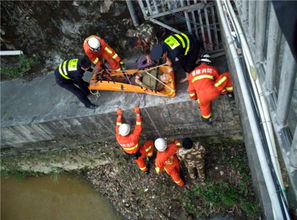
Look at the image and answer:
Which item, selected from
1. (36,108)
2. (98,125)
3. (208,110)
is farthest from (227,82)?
(36,108)

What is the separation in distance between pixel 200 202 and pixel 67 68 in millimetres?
4072

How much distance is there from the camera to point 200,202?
20.2 ft

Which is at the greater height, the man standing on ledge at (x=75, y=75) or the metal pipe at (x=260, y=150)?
the metal pipe at (x=260, y=150)

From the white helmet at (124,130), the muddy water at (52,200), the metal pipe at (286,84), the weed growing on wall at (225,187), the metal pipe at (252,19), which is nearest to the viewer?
the metal pipe at (286,84)

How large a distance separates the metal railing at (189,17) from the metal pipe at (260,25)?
11.4ft

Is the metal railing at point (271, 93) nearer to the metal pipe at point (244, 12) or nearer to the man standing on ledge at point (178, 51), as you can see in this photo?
the metal pipe at point (244, 12)

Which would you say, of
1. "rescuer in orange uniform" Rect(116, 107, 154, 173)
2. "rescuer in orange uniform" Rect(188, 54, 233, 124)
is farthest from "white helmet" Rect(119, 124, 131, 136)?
"rescuer in orange uniform" Rect(188, 54, 233, 124)

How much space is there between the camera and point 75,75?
5.99 metres

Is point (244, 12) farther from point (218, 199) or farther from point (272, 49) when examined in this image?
point (218, 199)

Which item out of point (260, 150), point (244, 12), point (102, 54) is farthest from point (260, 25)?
point (102, 54)

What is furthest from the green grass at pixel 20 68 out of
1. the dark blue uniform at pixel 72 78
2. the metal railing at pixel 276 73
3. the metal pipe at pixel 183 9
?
the metal railing at pixel 276 73

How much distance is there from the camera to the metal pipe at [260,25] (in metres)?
2.10

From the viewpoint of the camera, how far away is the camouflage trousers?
578cm

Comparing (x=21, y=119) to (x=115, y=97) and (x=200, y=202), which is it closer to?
(x=115, y=97)
